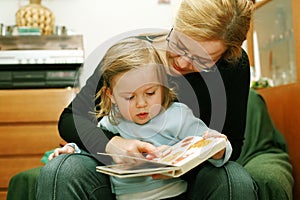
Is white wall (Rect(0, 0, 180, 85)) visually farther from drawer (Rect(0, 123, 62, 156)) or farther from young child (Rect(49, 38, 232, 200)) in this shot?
young child (Rect(49, 38, 232, 200))

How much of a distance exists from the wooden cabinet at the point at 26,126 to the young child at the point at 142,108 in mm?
1286

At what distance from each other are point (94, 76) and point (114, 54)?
13cm

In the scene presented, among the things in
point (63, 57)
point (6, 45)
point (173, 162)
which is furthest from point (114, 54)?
point (6, 45)

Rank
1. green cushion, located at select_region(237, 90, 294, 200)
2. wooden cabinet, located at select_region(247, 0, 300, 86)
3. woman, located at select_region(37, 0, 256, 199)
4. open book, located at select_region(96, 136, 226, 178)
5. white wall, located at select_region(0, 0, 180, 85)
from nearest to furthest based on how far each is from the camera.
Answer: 1. open book, located at select_region(96, 136, 226, 178)
2. woman, located at select_region(37, 0, 256, 199)
3. green cushion, located at select_region(237, 90, 294, 200)
4. wooden cabinet, located at select_region(247, 0, 300, 86)
5. white wall, located at select_region(0, 0, 180, 85)

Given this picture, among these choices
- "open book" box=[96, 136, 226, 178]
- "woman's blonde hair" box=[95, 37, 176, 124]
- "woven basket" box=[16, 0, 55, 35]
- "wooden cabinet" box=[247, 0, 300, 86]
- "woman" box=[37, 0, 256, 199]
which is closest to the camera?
"open book" box=[96, 136, 226, 178]

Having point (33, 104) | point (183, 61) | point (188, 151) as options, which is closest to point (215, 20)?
point (183, 61)

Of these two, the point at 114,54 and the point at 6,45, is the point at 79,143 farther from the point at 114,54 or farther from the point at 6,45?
the point at 6,45

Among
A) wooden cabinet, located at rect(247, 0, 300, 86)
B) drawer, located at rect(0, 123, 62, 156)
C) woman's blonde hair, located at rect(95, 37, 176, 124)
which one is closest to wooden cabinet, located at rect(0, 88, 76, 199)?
drawer, located at rect(0, 123, 62, 156)

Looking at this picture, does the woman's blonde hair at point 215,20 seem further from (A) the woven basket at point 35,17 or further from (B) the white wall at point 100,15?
(B) the white wall at point 100,15

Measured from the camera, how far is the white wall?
9.73ft

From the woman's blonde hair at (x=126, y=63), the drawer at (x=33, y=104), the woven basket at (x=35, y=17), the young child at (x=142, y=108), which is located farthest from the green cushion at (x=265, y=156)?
the woven basket at (x=35, y=17)

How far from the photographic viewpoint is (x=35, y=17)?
2658mm

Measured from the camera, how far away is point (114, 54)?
124 cm

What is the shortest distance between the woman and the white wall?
166cm
